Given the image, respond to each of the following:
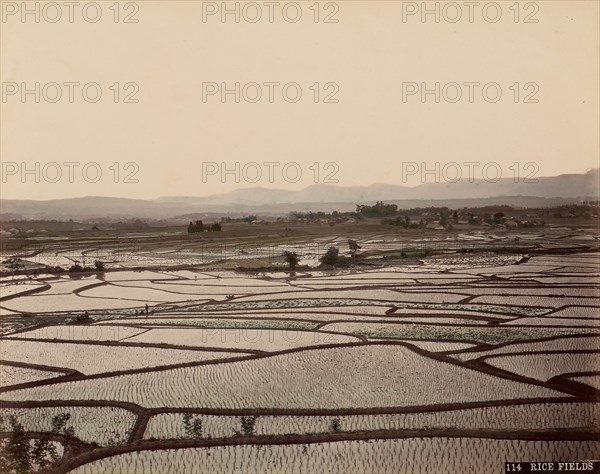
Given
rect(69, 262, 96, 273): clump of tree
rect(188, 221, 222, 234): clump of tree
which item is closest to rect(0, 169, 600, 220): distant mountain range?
rect(188, 221, 222, 234): clump of tree

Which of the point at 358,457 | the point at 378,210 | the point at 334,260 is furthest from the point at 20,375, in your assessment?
the point at 378,210

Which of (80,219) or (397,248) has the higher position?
(80,219)

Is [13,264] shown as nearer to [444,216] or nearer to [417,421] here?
[417,421]

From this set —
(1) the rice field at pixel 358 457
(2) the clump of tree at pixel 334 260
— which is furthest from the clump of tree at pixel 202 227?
(1) the rice field at pixel 358 457

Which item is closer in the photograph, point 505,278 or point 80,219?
point 505,278

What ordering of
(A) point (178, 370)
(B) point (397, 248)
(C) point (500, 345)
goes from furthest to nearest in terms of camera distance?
(B) point (397, 248)
(C) point (500, 345)
(A) point (178, 370)

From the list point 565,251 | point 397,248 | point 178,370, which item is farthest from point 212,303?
point 565,251

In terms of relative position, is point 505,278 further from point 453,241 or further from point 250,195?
point 250,195

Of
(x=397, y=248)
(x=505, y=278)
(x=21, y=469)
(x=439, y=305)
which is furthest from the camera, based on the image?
(x=397, y=248)

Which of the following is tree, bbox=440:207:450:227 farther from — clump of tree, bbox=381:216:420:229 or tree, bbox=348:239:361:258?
tree, bbox=348:239:361:258
